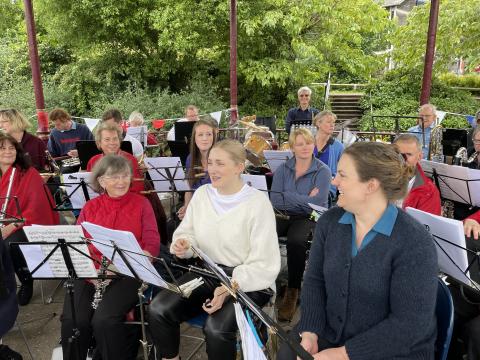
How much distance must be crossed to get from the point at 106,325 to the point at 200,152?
205 cm

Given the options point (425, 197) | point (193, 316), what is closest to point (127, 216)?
point (193, 316)

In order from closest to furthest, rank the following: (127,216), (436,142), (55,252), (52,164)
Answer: (55,252) → (127,216) → (52,164) → (436,142)

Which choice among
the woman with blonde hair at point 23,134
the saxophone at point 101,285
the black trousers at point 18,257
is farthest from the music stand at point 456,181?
the woman with blonde hair at point 23,134

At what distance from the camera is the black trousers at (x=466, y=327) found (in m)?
2.30

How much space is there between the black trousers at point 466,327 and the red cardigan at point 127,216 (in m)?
1.99

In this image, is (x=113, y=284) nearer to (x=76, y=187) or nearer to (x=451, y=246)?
(x=76, y=187)

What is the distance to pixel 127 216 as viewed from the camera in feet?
9.84

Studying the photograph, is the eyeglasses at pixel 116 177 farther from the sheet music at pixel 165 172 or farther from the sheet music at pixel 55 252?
the sheet music at pixel 165 172

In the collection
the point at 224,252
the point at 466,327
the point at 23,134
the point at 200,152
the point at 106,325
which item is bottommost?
the point at 106,325

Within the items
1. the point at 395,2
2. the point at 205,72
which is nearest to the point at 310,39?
the point at 205,72

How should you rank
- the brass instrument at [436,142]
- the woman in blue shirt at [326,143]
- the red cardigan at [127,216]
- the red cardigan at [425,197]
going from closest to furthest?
the red cardigan at [127,216] < the red cardigan at [425,197] < the woman in blue shirt at [326,143] < the brass instrument at [436,142]

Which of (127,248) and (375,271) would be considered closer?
(375,271)

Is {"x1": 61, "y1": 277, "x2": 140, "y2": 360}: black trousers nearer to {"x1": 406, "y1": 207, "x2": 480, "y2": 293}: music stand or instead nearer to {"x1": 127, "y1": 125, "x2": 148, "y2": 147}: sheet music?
{"x1": 406, "y1": 207, "x2": 480, "y2": 293}: music stand

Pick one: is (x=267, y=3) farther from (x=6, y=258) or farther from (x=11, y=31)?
(x=6, y=258)
